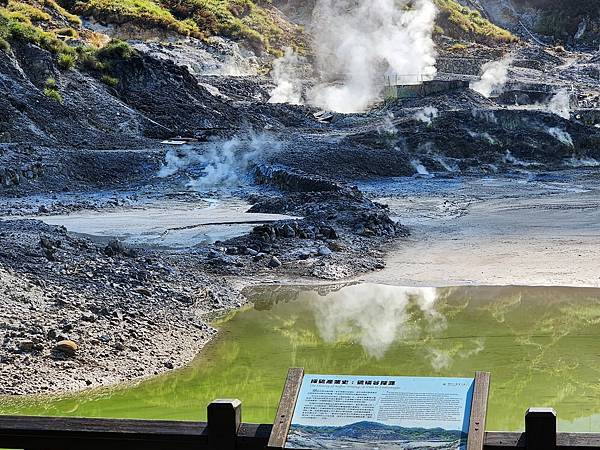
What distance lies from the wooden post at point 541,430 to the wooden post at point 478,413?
18cm

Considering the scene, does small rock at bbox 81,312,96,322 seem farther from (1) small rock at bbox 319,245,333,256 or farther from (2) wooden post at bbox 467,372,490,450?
(2) wooden post at bbox 467,372,490,450

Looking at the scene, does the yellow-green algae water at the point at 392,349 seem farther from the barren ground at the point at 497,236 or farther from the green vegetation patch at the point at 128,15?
the green vegetation patch at the point at 128,15

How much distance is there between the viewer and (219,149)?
1129 inches

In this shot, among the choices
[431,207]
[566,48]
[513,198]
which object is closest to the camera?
[431,207]

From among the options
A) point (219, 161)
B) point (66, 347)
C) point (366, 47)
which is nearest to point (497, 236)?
point (66, 347)

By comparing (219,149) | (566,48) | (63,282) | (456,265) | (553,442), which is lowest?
(566,48)

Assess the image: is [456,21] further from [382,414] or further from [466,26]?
[382,414]

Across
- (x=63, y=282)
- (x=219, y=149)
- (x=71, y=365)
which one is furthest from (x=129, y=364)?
(x=219, y=149)

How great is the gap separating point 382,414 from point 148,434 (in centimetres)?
96

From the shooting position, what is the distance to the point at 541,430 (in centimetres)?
383

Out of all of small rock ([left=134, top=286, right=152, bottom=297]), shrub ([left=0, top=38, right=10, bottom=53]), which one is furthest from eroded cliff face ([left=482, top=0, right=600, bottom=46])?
small rock ([left=134, top=286, right=152, bottom=297])

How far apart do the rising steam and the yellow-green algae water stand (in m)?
31.5

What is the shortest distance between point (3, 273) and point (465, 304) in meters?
5.63

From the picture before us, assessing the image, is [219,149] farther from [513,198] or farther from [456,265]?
[456,265]
